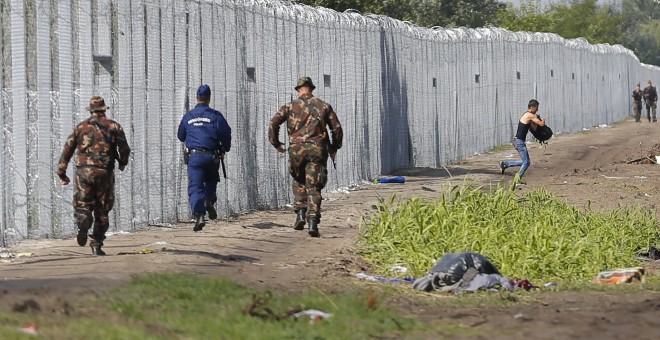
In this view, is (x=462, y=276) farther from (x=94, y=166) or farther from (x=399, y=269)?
(x=94, y=166)

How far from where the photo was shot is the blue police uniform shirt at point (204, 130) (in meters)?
14.5

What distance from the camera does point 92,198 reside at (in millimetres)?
12398

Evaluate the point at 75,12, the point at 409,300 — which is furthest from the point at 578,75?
the point at 409,300

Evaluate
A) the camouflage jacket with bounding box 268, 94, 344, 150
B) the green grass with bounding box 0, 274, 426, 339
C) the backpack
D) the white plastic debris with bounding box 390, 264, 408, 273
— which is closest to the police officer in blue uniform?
the camouflage jacket with bounding box 268, 94, 344, 150


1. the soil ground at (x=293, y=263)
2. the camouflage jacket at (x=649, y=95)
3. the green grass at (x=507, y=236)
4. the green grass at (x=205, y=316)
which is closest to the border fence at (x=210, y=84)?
the soil ground at (x=293, y=263)

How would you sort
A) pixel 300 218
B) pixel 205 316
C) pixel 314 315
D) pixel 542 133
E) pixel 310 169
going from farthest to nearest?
pixel 542 133, pixel 300 218, pixel 310 169, pixel 314 315, pixel 205 316

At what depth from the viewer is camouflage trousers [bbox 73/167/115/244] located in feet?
40.5

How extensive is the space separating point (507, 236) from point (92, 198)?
12.9ft

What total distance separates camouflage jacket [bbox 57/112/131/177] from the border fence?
1193 millimetres

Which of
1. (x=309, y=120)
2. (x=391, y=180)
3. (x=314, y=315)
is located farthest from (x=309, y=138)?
(x=391, y=180)

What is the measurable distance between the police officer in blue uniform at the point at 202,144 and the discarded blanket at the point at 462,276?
12.5 ft

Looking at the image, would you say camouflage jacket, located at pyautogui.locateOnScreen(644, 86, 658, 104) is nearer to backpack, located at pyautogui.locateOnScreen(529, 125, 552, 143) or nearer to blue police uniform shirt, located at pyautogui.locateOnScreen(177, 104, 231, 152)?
backpack, located at pyautogui.locateOnScreen(529, 125, 552, 143)

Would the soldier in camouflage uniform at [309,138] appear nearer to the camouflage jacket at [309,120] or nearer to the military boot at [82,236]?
the camouflage jacket at [309,120]

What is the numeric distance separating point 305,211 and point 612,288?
4606mm
